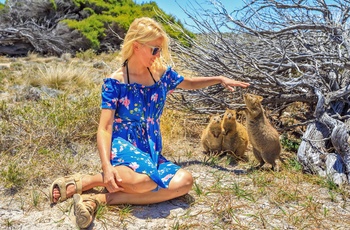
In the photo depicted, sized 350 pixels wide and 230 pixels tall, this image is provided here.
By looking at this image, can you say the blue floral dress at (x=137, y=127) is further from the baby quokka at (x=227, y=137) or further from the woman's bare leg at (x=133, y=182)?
the baby quokka at (x=227, y=137)

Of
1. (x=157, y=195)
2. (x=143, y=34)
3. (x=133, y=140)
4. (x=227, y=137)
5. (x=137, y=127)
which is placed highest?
(x=143, y=34)

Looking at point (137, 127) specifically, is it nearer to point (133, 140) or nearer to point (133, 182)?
point (133, 140)

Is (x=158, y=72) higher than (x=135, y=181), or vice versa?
(x=158, y=72)

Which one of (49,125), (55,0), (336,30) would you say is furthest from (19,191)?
(55,0)

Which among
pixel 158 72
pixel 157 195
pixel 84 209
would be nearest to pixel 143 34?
pixel 158 72

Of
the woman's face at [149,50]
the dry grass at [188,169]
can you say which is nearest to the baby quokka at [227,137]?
the dry grass at [188,169]

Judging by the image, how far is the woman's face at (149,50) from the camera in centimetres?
306

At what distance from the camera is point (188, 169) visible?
3850mm

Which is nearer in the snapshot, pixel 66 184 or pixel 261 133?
pixel 66 184

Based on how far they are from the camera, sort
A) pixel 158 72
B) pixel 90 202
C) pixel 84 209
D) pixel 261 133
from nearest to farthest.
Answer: pixel 84 209 < pixel 90 202 < pixel 158 72 < pixel 261 133

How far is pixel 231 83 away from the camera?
137 inches

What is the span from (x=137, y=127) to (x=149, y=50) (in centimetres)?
62

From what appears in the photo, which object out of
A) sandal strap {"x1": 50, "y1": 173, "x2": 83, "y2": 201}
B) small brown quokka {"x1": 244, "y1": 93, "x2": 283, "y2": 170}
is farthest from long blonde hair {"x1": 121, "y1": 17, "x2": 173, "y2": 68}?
small brown quokka {"x1": 244, "y1": 93, "x2": 283, "y2": 170}

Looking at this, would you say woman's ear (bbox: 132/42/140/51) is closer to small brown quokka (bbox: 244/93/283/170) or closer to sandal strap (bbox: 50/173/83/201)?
sandal strap (bbox: 50/173/83/201)
